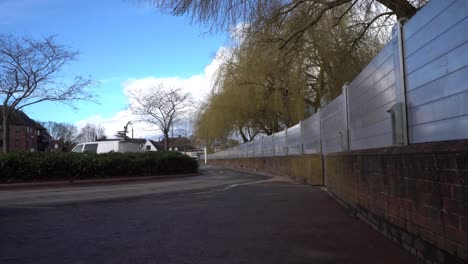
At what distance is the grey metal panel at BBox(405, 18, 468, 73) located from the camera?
449cm

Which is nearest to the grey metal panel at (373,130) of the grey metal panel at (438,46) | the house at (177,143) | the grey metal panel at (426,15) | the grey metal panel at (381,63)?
the grey metal panel at (381,63)

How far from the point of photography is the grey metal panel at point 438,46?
4.49 metres

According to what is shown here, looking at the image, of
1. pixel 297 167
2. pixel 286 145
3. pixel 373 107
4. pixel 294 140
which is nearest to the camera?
pixel 373 107

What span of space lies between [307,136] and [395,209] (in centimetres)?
1238

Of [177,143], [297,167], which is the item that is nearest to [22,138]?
[177,143]

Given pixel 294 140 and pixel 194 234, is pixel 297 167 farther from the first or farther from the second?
pixel 194 234

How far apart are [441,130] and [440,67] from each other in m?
0.63

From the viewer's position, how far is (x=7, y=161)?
19016 millimetres

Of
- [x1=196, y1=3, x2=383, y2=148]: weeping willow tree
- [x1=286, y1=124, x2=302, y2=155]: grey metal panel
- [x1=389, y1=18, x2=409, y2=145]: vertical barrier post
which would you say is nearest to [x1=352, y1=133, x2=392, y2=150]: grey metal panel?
[x1=389, y1=18, x2=409, y2=145]: vertical barrier post

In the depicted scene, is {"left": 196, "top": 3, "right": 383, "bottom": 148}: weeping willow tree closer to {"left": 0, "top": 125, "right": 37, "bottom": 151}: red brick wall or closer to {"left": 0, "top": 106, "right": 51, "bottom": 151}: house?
{"left": 0, "top": 106, "right": 51, "bottom": 151}: house

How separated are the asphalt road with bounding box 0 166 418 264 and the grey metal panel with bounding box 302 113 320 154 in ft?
16.0

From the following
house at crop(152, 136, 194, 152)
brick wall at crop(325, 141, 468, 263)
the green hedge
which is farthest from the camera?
house at crop(152, 136, 194, 152)

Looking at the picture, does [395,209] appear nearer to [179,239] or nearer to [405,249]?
[405,249]

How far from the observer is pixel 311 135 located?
58.1 feet
